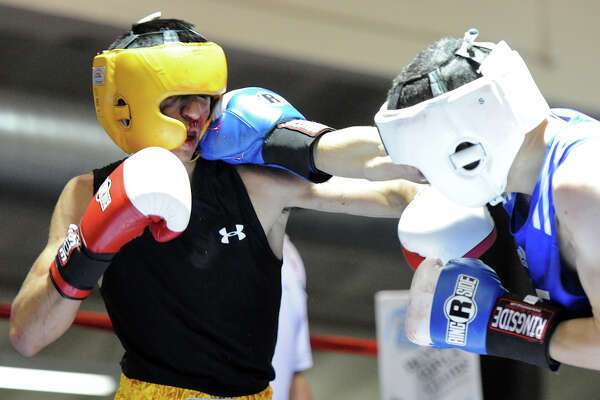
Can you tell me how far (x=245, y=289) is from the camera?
2.19 meters

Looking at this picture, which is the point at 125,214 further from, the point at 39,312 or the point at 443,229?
the point at 443,229

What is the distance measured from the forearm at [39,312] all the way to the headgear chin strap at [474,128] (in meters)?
0.90

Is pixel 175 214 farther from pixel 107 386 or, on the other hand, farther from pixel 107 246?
pixel 107 386

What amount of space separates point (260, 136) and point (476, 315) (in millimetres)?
747

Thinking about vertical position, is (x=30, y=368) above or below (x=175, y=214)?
below

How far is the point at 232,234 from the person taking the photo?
7.18 ft

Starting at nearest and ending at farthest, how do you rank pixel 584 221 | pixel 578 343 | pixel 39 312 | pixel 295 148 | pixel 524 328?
pixel 584 221, pixel 578 343, pixel 524 328, pixel 39 312, pixel 295 148

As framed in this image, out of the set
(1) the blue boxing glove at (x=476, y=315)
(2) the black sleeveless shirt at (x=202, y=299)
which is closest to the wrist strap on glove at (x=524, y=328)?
(1) the blue boxing glove at (x=476, y=315)

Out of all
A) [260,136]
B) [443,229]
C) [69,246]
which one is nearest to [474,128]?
[443,229]

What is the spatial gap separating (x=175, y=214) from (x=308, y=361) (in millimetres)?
A: 1809

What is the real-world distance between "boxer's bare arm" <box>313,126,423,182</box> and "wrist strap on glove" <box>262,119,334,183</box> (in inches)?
0.9

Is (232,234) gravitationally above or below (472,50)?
below

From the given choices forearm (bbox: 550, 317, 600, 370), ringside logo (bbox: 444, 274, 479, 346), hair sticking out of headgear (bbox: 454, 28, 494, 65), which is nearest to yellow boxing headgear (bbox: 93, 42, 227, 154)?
hair sticking out of headgear (bbox: 454, 28, 494, 65)

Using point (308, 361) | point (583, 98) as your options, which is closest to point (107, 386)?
point (308, 361)
